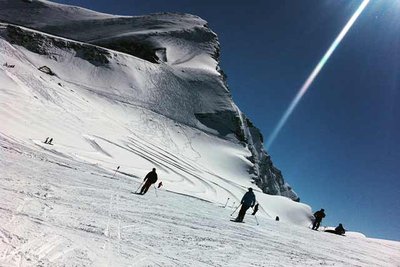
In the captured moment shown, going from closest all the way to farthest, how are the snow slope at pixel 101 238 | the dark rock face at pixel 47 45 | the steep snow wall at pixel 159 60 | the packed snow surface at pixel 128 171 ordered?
the snow slope at pixel 101 238 → the packed snow surface at pixel 128 171 → the dark rock face at pixel 47 45 → the steep snow wall at pixel 159 60

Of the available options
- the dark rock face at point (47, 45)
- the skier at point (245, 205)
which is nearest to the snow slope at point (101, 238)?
the skier at point (245, 205)

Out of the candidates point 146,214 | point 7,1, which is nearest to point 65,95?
point 146,214

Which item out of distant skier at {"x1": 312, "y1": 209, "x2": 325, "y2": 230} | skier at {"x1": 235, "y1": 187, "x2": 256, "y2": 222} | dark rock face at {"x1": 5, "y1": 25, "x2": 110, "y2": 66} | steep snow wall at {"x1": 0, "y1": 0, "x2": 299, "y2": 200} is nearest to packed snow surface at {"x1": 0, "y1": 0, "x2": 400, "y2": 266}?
dark rock face at {"x1": 5, "y1": 25, "x2": 110, "y2": 66}

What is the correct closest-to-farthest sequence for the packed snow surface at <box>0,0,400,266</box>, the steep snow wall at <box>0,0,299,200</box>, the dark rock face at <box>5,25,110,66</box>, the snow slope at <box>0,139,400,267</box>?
1. the snow slope at <box>0,139,400,267</box>
2. the packed snow surface at <box>0,0,400,266</box>
3. the dark rock face at <box>5,25,110,66</box>
4. the steep snow wall at <box>0,0,299,200</box>

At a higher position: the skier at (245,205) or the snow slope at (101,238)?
the skier at (245,205)

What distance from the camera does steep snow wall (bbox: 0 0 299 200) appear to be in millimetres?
88438

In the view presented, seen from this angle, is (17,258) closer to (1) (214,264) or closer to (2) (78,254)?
(2) (78,254)

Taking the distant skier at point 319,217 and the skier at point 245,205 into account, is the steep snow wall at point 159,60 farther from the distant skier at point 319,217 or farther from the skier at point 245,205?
the skier at point 245,205

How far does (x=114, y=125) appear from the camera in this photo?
56.4 meters

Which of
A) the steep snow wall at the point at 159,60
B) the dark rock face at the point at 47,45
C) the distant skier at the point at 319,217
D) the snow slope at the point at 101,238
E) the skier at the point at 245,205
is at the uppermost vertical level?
the steep snow wall at the point at 159,60

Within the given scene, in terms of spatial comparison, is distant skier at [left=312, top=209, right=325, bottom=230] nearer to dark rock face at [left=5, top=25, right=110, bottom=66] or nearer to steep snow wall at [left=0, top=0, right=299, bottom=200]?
steep snow wall at [left=0, top=0, right=299, bottom=200]


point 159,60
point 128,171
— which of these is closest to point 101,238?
point 128,171

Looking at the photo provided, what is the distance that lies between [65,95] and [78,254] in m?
53.8

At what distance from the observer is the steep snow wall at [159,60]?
290ft
